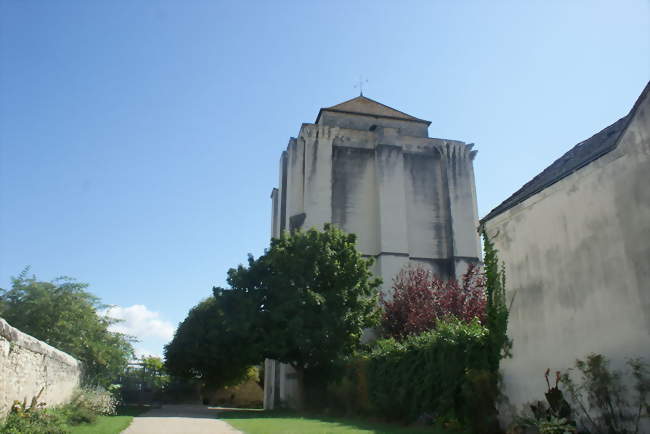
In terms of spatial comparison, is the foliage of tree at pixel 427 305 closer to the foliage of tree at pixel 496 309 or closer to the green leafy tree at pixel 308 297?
the green leafy tree at pixel 308 297

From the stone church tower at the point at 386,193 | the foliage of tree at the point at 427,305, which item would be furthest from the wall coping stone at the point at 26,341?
the stone church tower at the point at 386,193

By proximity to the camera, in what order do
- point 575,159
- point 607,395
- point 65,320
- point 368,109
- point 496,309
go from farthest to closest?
1. point 368,109
2. point 65,320
3. point 496,309
4. point 575,159
5. point 607,395

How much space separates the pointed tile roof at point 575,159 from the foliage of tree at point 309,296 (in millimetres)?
10425

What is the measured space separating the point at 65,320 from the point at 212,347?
6348 mm

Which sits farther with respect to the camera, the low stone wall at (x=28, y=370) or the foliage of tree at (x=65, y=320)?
the foliage of tree at (x=65, y=320)

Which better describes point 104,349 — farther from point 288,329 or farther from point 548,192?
point 548,192

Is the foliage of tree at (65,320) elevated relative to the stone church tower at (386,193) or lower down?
lower down

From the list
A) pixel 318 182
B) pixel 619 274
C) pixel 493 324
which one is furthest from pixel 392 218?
pixel 619 274

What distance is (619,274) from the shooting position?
26.7 ft

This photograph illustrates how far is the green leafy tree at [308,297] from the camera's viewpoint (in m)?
20.3

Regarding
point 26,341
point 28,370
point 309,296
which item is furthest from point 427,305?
point 26,341

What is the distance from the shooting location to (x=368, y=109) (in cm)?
3584

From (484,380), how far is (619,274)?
12.9 ft

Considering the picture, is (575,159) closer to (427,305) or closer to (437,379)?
(437,379)
